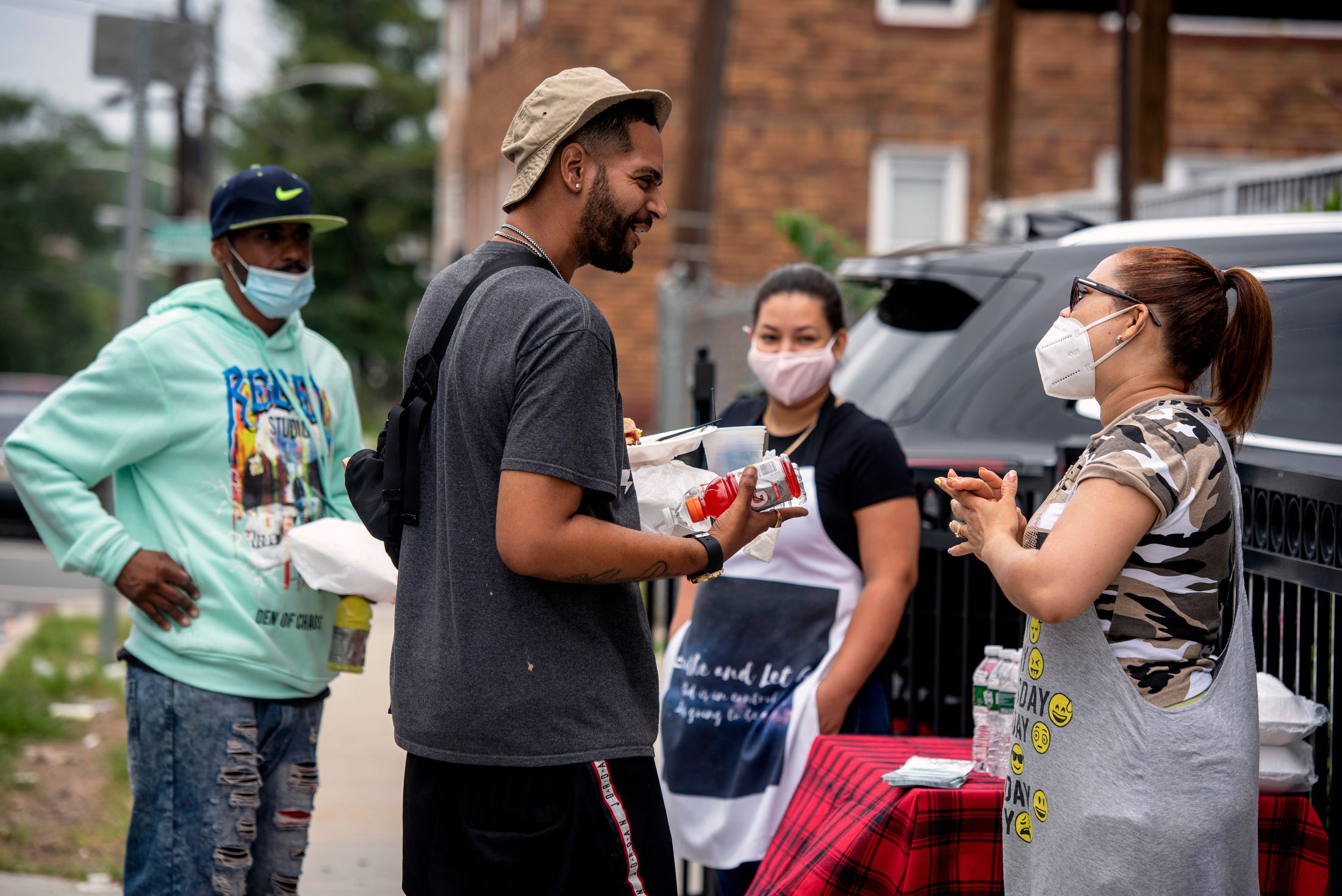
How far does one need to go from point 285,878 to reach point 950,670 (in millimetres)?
1848

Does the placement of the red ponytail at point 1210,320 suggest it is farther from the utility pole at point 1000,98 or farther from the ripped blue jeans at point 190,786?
the utility pole at point 1000,98

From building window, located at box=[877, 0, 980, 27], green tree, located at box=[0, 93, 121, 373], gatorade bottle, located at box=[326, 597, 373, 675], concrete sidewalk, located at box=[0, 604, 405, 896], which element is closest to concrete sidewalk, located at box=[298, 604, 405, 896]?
concrete sidewalk, located at box=[0, 604, 405, 896]

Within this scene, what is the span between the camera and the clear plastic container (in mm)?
2922

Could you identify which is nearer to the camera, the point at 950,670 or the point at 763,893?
the point at 763,893

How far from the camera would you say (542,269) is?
2.47 metres

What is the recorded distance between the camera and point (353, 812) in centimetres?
614

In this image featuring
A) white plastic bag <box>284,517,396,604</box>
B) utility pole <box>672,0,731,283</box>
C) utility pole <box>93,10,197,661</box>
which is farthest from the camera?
utility pole <box>672,0,731,283</box>

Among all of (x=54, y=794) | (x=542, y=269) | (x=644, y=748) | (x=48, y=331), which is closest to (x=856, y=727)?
(x=644, y=748)

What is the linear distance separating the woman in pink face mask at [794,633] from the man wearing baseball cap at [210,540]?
981 mm

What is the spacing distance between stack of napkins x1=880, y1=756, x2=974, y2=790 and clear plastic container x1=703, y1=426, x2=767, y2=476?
0.71m

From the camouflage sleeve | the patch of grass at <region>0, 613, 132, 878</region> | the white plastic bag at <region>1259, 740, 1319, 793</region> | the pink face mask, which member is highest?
the pink face mask

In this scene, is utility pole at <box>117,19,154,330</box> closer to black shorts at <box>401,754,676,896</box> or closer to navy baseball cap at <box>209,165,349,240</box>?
navy baseball cap at <box>209,165,349,240</box>

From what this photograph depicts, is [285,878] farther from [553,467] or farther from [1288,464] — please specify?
[1288,464]

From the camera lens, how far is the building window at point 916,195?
54.9 feet
